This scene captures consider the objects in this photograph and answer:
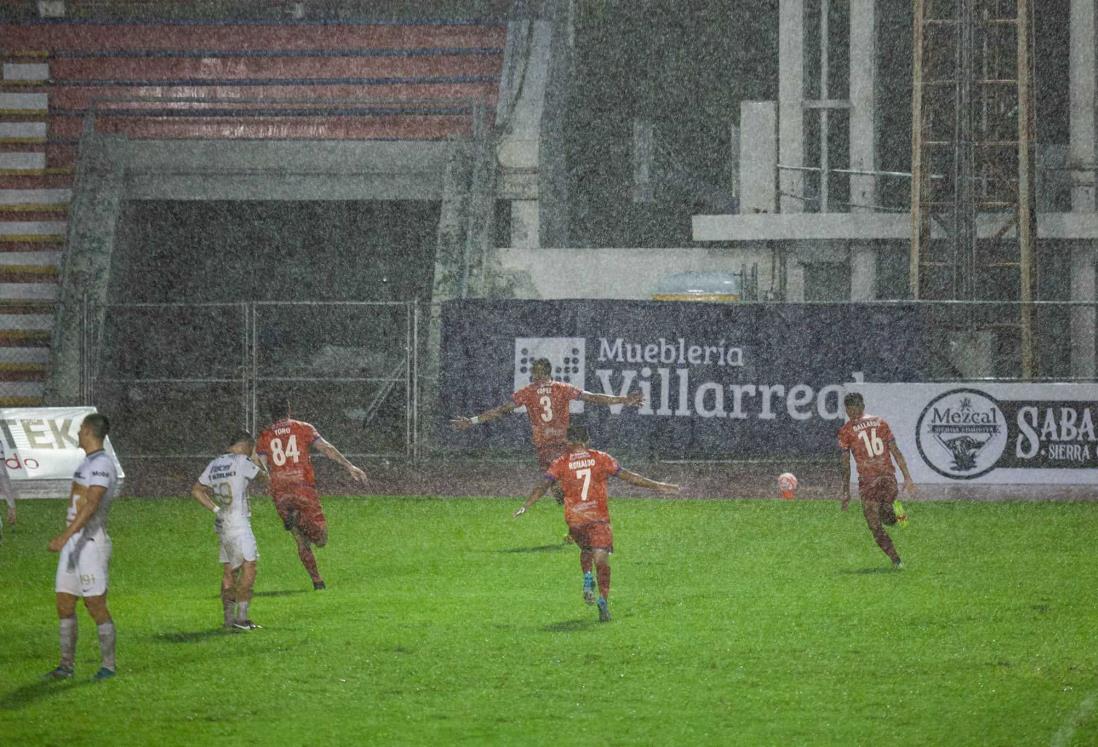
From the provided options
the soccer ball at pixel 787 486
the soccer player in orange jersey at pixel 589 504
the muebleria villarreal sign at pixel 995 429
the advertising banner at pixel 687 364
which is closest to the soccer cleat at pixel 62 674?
the soccer player in orange jersey at pixel 589 504

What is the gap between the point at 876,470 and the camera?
56.8 feet

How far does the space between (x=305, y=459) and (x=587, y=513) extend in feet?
11.5

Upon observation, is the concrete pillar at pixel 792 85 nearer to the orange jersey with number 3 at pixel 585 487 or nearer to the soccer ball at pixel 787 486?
the soccer ball at pixel 787 486

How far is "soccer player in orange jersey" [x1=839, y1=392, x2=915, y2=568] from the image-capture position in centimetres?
1717

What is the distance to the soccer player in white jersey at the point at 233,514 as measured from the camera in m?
13.1

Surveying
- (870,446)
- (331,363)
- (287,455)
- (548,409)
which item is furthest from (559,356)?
(287,455)

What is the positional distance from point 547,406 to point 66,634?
33.1 ft

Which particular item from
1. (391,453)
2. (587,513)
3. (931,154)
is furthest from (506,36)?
(587,513)

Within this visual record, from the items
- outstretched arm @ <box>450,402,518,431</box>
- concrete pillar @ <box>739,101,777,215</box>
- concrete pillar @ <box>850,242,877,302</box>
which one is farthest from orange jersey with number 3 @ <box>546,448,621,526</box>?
concrete pillar @ <box>739,101,777,215</box>

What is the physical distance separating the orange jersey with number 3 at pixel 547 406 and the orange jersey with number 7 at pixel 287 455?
17.1 ft

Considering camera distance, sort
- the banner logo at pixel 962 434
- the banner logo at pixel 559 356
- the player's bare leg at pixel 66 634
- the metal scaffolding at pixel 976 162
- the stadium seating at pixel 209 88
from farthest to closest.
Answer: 1. the stadium seating at pixel 209 88
2. the metal scaffolding at pixel 976 162
3. the banner logo at pixel 559 356
4. the banner logo at pixel 962 434
5. the player's bare leg at pixel 66 634

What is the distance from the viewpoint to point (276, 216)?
39.0m

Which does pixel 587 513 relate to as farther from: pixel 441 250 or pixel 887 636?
pixel 441 250

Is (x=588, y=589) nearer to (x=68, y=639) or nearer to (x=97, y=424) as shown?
(x=68, y=639)
